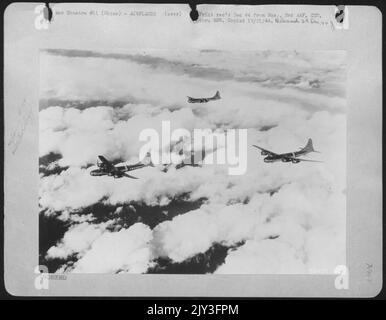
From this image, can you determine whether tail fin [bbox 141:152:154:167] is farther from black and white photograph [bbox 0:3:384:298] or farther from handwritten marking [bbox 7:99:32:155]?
handwritten marking [bbox 7:99:32:155]

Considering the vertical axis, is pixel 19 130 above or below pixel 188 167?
above

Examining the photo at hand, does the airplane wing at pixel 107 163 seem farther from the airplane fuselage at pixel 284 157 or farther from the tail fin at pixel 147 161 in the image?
the airplane fuselage at pixel 284 157

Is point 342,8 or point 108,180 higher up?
point 342,8

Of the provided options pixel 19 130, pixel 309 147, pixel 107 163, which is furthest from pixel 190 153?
pixel 19 130

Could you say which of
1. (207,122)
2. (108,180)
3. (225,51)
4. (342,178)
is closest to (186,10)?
(225,51)

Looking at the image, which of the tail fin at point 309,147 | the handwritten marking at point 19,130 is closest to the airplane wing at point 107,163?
the handwritten marking at point 19,130

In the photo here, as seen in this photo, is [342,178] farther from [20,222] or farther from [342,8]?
[20,222]

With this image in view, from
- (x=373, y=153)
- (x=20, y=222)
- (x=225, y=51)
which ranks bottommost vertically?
(x=20, y=222)

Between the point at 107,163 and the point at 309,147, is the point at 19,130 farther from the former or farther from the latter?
the point at 309,147
